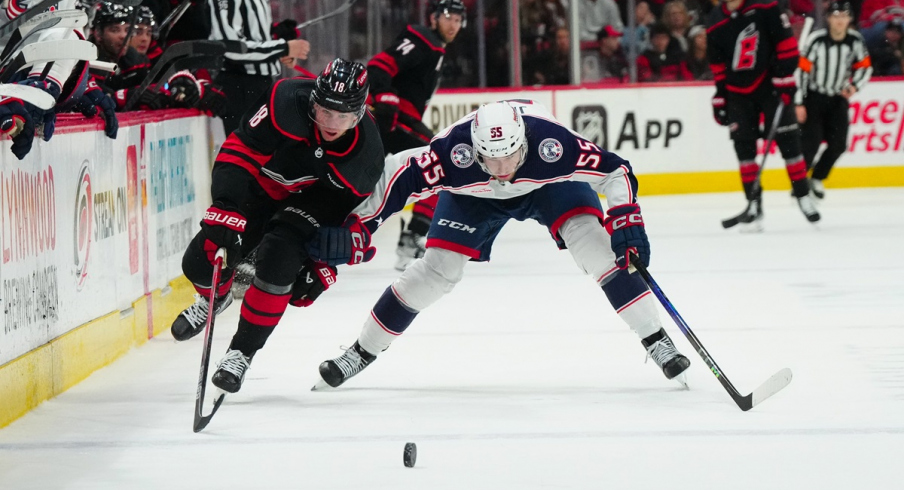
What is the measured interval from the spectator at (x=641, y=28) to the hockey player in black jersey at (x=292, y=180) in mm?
7567

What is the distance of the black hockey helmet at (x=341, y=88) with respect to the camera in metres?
3.58

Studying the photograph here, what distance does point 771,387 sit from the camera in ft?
12.0

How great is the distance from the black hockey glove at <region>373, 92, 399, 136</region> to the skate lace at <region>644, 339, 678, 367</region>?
3.33 meters

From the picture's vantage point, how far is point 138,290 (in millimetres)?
5039

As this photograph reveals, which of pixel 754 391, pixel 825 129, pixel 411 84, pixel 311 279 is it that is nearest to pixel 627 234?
pixel 754 391

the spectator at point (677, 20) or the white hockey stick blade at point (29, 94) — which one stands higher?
the spectator at point (677, 20)

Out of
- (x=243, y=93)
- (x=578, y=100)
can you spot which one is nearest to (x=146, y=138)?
(x=243, y=93)

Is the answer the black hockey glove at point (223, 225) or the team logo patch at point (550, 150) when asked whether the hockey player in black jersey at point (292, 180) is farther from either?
the team logo patch at point (550, 150)

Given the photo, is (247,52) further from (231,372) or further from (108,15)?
(231,372)

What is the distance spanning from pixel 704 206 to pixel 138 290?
569 cm

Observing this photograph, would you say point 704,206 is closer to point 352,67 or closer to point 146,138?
point 146,138

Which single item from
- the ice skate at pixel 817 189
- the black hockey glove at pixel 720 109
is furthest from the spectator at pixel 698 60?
the black hockey glove at pixel 720 109

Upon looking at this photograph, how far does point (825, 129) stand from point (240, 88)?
506cm

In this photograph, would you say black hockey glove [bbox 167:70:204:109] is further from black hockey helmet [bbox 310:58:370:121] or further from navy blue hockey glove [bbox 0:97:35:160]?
black hockey helmet [bbox 310:58:370:121]
